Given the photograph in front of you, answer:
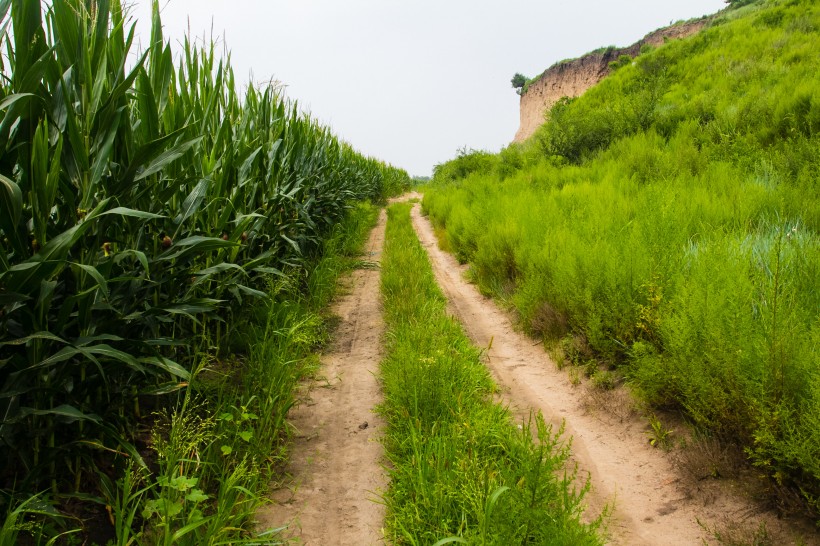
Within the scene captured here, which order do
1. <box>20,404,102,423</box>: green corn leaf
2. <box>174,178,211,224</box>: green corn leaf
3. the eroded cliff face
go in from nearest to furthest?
<box>20,404,102,423</box>: green corn leaf, <box>174,178,211,224</box>: green corn leaf, the eroded cliff face

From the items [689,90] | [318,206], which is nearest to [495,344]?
[318,206]

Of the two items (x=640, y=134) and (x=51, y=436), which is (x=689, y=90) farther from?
(x=51, y=436)

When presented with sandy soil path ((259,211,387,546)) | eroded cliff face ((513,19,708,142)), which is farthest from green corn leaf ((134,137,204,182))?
eroded cliff face ((513,19,708,142))

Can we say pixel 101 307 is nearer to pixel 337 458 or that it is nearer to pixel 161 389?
pixel 161 389

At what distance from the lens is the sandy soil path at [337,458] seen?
2.34 m

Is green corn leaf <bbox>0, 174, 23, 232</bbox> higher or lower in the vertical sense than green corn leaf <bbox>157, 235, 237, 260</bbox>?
higher

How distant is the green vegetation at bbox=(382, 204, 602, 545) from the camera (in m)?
Answer: 2.01

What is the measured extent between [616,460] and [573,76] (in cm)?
4248

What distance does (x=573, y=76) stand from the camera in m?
39.4

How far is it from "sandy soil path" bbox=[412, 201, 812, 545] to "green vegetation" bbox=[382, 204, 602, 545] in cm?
19

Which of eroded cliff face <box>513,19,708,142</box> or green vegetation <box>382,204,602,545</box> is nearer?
green vegetation <box>382,204,602,545</box>

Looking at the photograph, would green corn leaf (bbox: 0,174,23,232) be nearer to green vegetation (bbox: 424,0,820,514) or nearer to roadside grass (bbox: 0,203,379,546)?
roadside grass (bbox: 0,203,379,546)

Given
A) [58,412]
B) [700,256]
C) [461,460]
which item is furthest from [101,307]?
[700,256]

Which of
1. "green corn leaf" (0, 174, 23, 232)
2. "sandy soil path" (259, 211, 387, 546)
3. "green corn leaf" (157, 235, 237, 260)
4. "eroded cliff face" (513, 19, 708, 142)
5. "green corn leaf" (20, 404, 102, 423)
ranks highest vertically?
"eroded cliff face" (513, 19, 708, 142)
